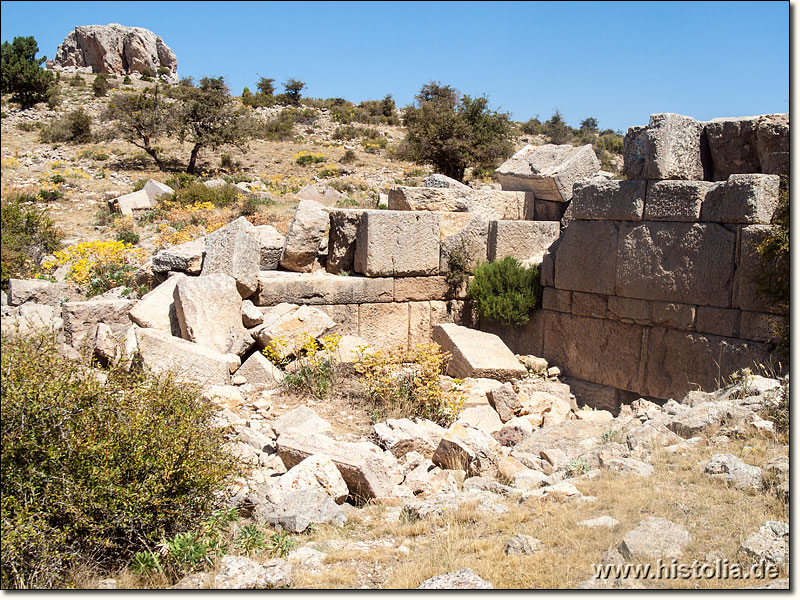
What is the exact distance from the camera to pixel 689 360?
7.40 m

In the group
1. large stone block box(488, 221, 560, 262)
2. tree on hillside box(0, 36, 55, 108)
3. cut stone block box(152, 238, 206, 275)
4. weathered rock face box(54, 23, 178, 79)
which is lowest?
cut stone block box(152, 238, 206, 275)

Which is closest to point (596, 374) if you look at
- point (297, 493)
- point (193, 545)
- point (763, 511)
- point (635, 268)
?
point (635, 268)

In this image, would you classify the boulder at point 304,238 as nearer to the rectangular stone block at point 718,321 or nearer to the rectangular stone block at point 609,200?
the rectangular stone block at point 609,200

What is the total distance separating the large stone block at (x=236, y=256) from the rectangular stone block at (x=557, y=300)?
3700 millimetres

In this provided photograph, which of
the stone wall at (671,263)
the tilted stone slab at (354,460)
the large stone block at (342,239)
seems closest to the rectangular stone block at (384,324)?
the large stone block at (342,239)

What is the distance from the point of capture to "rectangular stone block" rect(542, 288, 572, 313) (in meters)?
8.70

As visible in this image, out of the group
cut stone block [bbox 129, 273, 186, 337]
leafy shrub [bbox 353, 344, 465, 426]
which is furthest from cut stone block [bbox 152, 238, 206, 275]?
leafy shrub [bbox 353, 344, 465, 426]

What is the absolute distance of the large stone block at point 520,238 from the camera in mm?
9547

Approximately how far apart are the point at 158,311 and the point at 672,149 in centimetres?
595

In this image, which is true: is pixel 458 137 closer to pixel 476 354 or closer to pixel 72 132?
pixel 476 354

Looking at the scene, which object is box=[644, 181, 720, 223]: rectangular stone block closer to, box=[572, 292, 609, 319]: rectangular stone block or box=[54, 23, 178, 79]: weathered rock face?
box=[572, 292, 609, 319]: rectangular stone block

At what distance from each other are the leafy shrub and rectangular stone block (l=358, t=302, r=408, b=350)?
1.46 metres

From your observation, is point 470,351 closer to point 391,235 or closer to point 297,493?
point 391,235

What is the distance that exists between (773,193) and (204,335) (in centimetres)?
596
